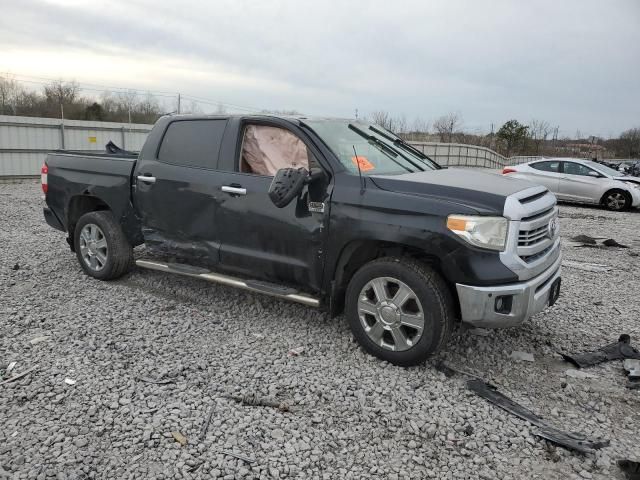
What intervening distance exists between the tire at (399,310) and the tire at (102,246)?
2885 millimetres

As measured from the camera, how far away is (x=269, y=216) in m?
4.28

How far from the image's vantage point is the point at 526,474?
275 centimetres

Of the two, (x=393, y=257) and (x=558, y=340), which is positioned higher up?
(x=393, y=257)

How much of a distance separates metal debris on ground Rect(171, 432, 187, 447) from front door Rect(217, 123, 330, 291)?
1.62 metres

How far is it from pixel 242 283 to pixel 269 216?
2.15ft

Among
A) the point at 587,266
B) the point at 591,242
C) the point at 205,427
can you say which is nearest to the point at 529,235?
the point at 205,427

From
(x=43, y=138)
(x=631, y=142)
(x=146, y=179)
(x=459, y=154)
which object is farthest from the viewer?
(x=631, y=142)

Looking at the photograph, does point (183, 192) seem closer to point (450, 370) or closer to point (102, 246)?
point (102, 246)

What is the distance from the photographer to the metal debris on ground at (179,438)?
2.90 metres

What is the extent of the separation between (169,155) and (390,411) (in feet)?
10.8

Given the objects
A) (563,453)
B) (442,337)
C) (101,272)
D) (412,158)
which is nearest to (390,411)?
(442,337)

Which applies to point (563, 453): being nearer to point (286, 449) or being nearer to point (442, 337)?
point (442, 337)

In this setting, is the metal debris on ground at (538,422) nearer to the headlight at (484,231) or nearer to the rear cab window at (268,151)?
the headlight at (484,231)

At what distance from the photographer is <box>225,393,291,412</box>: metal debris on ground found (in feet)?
10.8
